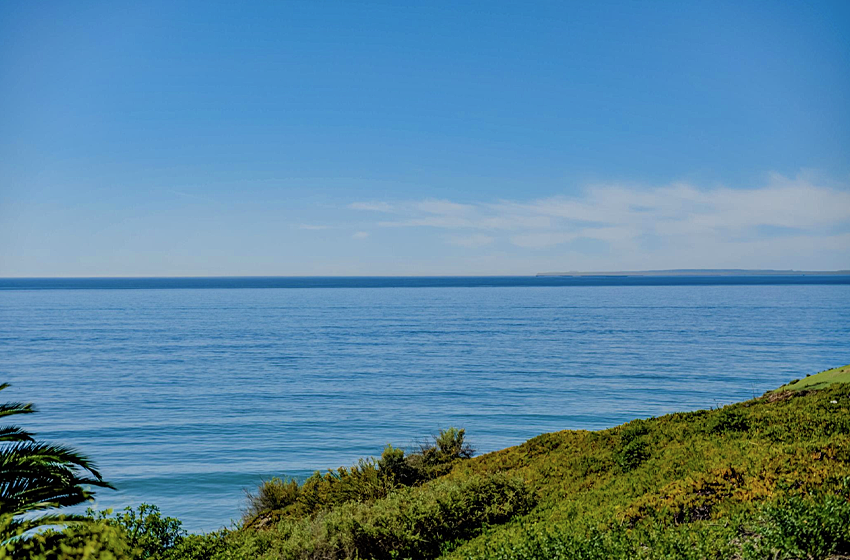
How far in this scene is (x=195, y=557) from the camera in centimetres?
729

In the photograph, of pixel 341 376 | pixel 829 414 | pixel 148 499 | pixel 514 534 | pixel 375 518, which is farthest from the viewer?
pixel 341 376

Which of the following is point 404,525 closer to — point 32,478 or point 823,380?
point 32,478

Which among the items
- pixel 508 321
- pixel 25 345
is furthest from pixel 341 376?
pixel 508 321

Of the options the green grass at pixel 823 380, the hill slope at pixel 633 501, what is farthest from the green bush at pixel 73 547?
the green grass at pixel 823 380

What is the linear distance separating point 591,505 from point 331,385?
93.5ft

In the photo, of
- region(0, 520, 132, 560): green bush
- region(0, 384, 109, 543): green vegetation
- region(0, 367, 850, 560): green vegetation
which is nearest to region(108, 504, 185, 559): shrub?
region(0, 367, 850, 560): green vegetation

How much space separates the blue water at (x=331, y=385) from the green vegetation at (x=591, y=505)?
823 cm

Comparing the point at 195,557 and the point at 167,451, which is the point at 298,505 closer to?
the point at 195,557

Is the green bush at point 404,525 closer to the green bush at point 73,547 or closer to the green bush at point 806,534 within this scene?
the green bush at point 73,547

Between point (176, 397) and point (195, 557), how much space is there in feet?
91.7

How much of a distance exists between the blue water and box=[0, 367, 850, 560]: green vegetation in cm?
823

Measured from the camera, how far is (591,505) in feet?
29.7

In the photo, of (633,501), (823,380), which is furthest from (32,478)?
(823,380)

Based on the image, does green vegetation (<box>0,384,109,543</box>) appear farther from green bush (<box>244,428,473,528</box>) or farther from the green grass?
the green grass
